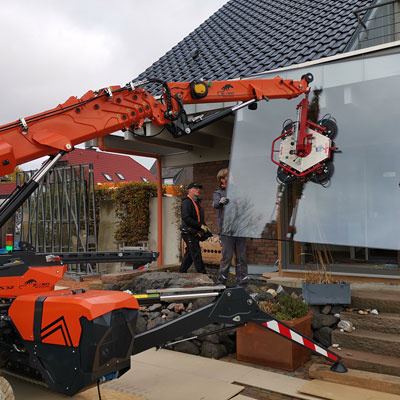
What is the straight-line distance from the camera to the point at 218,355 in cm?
517

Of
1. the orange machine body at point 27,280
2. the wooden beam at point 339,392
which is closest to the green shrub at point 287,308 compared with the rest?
the wooden beam at point 339,392

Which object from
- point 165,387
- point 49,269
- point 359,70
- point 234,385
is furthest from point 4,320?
point 359,70

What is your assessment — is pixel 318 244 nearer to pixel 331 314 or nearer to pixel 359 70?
pixel 331 314

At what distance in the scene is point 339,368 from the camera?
440 centimetres

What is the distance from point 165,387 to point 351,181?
3139 mm

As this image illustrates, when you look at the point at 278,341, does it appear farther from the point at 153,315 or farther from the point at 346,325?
the point at 153,315

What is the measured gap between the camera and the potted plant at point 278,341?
470 centimetres

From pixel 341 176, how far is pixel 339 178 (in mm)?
33

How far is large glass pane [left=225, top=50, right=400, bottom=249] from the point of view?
16.9 ft

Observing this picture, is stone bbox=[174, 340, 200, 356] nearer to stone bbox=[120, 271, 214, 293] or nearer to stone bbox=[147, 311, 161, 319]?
stone bbox=[147, 311, 161, 319]

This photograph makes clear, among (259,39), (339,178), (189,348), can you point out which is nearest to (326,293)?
(339,178)


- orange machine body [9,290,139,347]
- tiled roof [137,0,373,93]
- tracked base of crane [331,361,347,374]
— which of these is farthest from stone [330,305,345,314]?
tiled roof [137,0,373,93]

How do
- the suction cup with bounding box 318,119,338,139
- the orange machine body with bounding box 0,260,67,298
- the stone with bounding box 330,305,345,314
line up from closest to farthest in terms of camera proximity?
1. the orange machine body with bounding box 0,260,67,298
2. the stone with bounding box 330,305,345,314
3. the suction cup with bounding box 318,119,338,139

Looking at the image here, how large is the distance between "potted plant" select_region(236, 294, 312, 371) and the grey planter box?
0.20 metres
